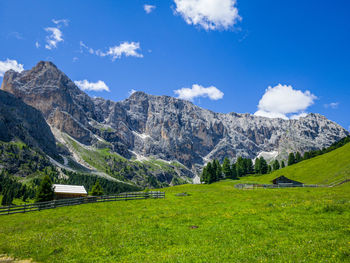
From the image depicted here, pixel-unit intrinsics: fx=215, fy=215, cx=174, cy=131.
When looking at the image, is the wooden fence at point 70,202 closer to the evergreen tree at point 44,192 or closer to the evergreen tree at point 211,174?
the evergreen tree at point 44,192

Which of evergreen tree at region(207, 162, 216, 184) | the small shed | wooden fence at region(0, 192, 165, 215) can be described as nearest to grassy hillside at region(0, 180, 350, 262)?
wooden fence at region(0, 192, 165, 215)

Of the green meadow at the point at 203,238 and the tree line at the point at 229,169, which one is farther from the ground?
the tree line at the point at 229,169

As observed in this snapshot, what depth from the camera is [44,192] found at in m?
55.1

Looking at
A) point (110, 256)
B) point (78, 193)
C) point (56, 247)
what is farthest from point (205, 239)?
point (78, 193)

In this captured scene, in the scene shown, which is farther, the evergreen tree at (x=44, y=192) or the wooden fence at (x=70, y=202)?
the evergreen tree at (x=44, y=192)

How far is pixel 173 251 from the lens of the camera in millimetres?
14195

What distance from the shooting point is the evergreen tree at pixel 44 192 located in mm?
54281

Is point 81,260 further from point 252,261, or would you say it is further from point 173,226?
point 252,261

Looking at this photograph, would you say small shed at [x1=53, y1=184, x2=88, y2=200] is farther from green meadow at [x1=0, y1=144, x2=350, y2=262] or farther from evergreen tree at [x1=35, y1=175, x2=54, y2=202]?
green meadow at [x1=0, y1=144, x2=350, y2=262]

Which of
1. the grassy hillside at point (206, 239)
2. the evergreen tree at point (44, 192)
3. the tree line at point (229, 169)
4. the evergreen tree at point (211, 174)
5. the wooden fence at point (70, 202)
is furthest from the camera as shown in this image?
the tree line at point (229, 169)

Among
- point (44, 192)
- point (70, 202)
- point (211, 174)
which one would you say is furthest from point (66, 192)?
point (211, 174)

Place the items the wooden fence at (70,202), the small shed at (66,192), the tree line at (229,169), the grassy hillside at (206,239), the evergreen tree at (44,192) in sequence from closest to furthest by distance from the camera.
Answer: the grassy hillside at (206,239) < the wooden fence at (70,202) < the evergreen tree at (44,192) < the small shed at (66,192) < the tree line at (229,169)

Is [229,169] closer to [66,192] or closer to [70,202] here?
[66,192]

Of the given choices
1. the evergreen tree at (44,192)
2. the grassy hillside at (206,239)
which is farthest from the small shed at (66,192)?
the grassy hillside at (206,239)
